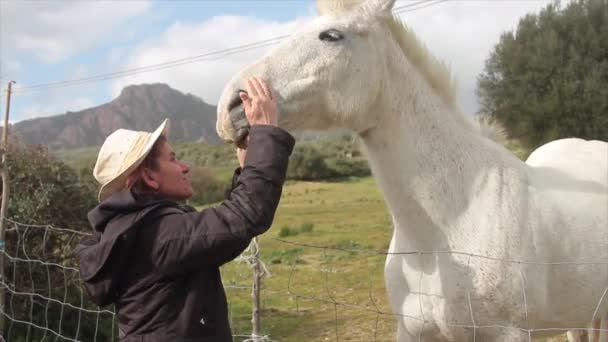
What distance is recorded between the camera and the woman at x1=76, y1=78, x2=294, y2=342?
1.55 m

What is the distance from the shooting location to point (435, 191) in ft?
8.46

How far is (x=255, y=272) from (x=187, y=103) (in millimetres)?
103133

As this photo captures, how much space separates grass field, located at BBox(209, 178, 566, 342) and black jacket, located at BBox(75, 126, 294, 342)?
1482 millimetres

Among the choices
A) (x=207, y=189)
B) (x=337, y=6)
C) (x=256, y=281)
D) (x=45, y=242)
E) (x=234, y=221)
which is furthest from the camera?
(x=207, y=189)

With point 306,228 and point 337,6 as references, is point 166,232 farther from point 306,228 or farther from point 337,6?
point 306,228

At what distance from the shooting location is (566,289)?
2697 mm

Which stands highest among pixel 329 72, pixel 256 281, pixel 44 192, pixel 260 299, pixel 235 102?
pixel 329 72

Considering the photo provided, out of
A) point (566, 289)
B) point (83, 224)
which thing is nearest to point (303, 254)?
point (83, 224)

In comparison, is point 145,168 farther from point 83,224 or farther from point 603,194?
point 83,224

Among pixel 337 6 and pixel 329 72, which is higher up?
pixel 337 6

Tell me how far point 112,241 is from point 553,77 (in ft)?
50.9

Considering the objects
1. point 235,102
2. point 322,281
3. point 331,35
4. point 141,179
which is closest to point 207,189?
point 322,281

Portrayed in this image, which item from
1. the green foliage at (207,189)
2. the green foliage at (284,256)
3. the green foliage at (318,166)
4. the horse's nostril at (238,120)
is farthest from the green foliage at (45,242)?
the green foliage at (318,166)

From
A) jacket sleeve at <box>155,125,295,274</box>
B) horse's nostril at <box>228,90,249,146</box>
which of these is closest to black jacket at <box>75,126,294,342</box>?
jacket sleeve at <box>155,125,295,274</box>
